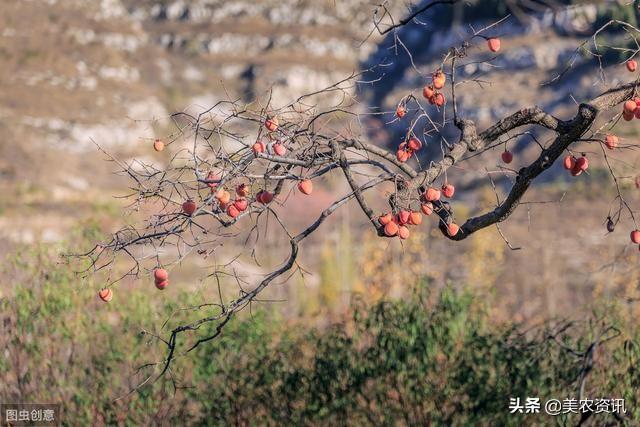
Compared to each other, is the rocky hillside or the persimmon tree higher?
the rocky hillside

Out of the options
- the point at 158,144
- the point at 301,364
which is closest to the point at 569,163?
the point at 158,144

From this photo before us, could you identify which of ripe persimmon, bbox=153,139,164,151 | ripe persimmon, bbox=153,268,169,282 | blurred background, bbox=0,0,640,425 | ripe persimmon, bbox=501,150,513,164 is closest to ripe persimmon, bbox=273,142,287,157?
blurred background, bbox=0,0,640,425

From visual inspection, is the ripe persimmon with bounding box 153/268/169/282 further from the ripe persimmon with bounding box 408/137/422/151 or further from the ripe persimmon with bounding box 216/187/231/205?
the ripe persimmon with bounding box 408/137/422/151

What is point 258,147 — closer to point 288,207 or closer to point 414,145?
point 414,145

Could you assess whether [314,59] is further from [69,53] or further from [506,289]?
[506,289]

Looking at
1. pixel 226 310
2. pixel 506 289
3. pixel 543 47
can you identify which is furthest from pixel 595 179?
pixel 226 310

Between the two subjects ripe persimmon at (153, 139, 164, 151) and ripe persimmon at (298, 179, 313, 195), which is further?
ripe persimmon at (153, 139, 164, 151)

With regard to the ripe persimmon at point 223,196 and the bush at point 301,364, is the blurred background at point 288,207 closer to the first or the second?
the bush at point 301,364

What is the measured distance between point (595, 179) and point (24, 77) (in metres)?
49.7

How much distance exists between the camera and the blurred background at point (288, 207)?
7.39 m

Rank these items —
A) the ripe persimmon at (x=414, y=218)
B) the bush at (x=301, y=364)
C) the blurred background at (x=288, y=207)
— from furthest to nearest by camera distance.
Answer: the blurred background at (x=288, y=207), the bush at (x=301, y=364), the ripe persimmon at (x=414, y=218)

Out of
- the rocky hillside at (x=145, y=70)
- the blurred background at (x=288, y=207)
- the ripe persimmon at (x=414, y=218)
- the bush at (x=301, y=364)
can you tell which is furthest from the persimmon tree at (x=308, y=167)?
the rocky hillside at (x=145, y=70)

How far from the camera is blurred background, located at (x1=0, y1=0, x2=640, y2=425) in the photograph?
7391mm

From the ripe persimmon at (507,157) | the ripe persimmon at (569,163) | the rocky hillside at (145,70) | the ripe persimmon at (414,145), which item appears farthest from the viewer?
the rocky hillside at (145,70)
